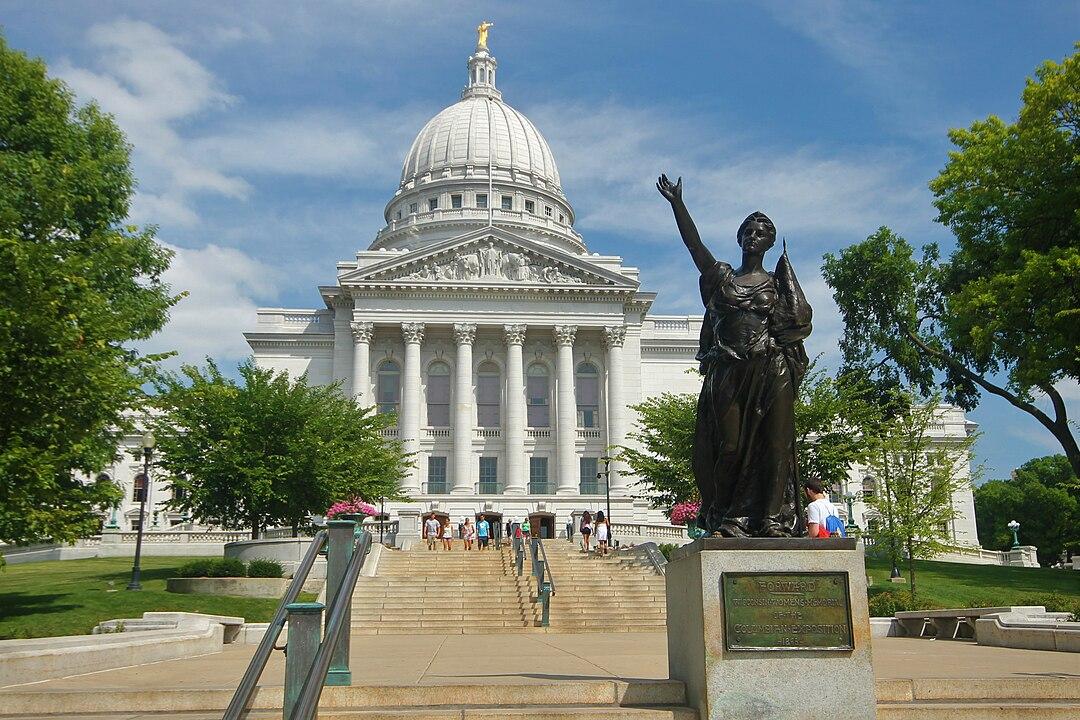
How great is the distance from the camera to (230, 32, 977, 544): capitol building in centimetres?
6594

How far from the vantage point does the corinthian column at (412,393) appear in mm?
65625

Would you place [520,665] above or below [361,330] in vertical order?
below

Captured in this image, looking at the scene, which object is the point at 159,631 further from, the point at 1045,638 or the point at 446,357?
the point at 446,357

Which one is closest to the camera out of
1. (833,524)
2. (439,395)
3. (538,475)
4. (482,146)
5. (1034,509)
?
(833,524)

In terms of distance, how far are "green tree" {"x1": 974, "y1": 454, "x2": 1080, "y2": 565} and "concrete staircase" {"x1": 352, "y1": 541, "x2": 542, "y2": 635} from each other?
2292 inches

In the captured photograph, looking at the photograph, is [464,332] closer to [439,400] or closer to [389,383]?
[439,400]

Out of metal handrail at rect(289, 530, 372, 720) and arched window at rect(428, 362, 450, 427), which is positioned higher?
arched window at rect(428, 362, 450, 427)

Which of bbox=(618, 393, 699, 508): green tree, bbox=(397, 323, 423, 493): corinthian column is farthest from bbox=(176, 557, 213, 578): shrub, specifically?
bbox=(397, 323, 423, 493): corinthian column

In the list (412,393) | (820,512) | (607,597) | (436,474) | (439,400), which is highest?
(412,393)

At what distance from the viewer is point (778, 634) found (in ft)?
23.2

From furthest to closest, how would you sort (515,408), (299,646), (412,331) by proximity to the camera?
(412,331) → (515,408) → (299,646)

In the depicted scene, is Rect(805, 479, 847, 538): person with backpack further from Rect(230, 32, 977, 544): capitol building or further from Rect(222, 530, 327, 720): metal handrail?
Rect(230, 32, 977, 544): capitol building

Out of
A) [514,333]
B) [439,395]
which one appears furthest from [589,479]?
[439,395]

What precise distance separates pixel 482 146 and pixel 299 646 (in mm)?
94781
